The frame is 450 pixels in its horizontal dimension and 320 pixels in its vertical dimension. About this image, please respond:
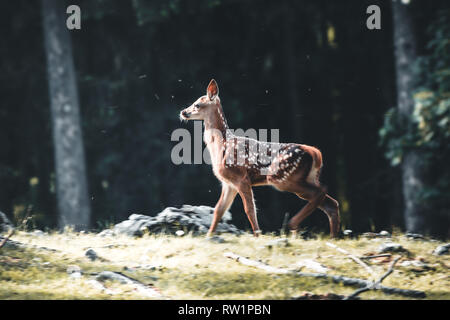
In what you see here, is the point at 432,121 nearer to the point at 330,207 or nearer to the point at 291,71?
the point at 291,71

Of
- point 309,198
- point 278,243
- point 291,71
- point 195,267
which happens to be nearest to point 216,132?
point 309,198

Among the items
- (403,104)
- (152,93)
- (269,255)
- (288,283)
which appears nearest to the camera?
(288,283)

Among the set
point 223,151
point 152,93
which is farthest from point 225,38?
point 223,151

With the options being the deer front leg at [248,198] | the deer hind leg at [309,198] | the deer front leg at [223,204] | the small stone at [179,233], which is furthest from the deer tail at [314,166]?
the small stone at [179,233]

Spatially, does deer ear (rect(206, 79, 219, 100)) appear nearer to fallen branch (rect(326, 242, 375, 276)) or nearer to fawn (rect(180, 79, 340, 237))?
fawn (rect(180, 79, 340, 237))

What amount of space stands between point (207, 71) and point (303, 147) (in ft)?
32.8

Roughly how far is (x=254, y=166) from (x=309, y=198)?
72 centimetres

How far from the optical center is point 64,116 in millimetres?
15820

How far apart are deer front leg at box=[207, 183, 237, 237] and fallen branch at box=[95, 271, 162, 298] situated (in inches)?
62.5

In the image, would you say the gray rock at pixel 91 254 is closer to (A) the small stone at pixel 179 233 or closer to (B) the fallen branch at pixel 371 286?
(A) the small stone at pixel 179 233

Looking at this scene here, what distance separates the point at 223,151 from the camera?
24.6 feet

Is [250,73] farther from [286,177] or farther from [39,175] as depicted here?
[286,177]

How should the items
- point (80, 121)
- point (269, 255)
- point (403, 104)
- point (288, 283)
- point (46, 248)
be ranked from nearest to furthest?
point (288, 283), point (269, 255), point (46, 248), point (403, 104), point (80, 121)

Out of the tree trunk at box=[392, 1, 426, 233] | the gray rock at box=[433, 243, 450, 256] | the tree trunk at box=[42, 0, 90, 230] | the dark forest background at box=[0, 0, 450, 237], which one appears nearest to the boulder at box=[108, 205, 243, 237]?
the gray rock at box=[433, 243, 450, 256]
